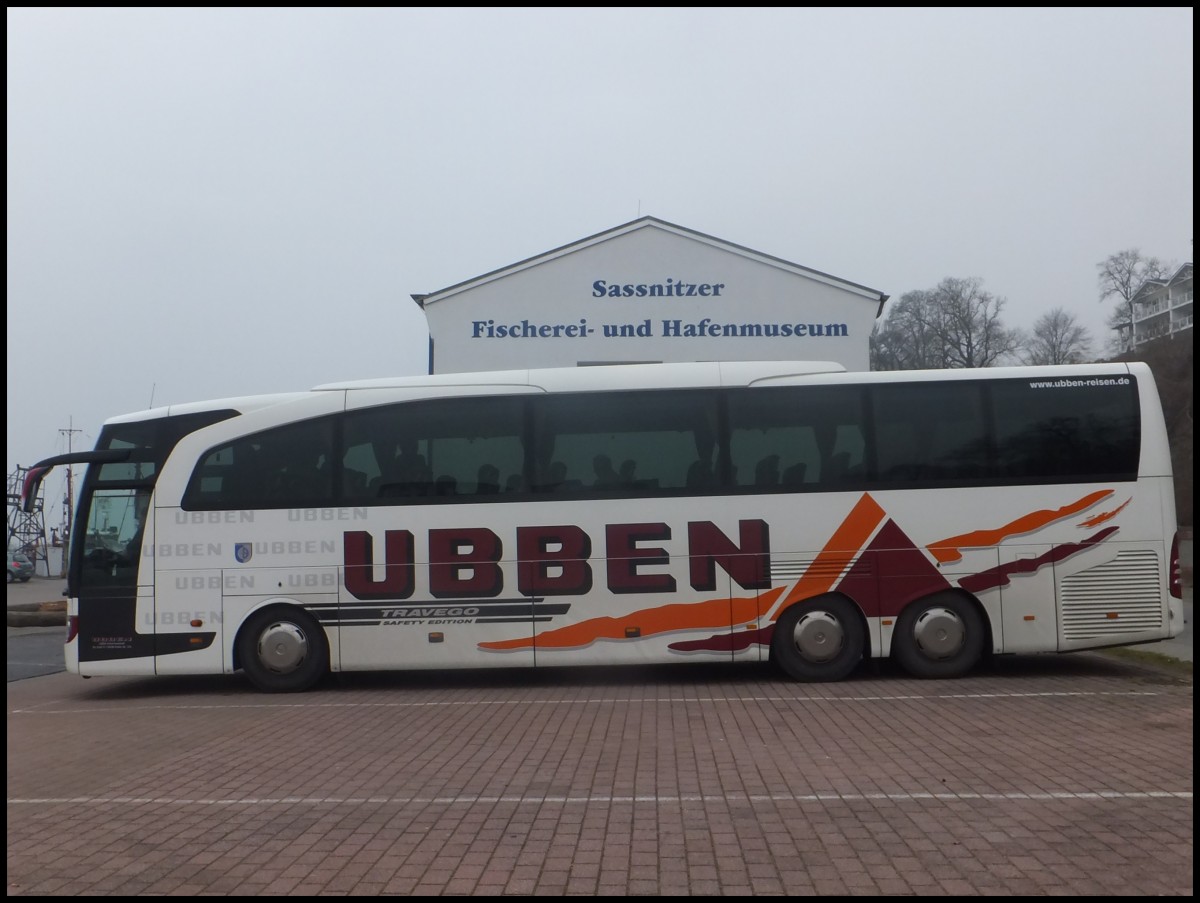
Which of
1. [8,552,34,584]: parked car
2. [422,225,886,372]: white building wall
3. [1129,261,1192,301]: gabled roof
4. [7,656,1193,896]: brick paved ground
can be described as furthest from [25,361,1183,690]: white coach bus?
[8,552,34,584]: parked car

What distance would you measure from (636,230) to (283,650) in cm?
2037

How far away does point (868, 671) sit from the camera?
1288cm

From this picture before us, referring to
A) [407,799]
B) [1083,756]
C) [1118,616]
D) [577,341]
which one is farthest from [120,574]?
[577,341]

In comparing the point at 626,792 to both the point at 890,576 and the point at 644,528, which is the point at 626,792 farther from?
the point at 890,576

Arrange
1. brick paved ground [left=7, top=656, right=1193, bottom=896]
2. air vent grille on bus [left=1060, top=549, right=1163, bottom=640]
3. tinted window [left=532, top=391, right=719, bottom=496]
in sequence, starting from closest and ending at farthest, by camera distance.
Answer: brick paved ground [left=7, top=656, right=1193, bottom=896]
air vent grille on bus [left=1060, top=549, right=1163, bottom=640]
tinted window [left=532, top=391, right=719, bottom=496]

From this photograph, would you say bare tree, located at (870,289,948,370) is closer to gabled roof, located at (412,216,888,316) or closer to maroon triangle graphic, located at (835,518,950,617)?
gabled roof, located at (412,216,888,316)

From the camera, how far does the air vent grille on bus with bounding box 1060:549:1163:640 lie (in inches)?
465

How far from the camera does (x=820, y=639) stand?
11945 mm

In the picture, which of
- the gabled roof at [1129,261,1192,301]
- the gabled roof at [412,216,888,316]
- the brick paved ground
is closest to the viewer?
the brick paved ground

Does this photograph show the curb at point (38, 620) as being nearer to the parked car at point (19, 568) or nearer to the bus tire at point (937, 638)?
the bus tire at point (937, 638)

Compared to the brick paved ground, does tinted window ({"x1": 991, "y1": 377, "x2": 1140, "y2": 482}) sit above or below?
above

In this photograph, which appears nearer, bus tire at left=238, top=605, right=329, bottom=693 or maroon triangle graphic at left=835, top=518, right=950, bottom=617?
maroon triangle graphic at left=835, top=518, right=950, bottom=617

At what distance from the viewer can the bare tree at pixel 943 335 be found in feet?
147

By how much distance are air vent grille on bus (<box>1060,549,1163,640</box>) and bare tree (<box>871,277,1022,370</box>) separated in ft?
108
